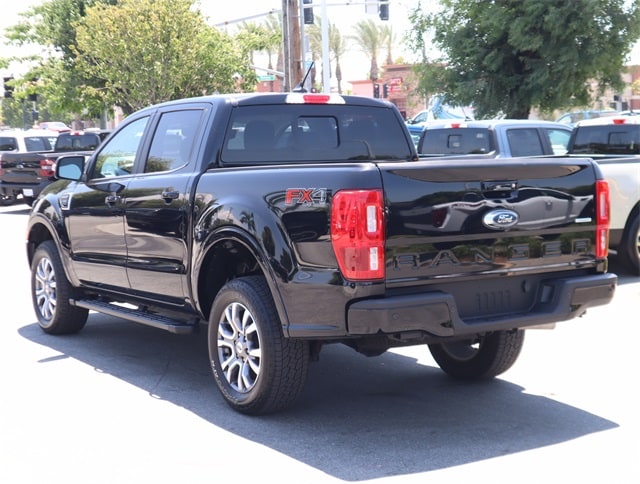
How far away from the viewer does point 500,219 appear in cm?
548

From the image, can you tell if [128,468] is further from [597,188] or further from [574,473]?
[597,188]

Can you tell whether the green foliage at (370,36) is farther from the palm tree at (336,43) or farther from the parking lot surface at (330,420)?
the parking lot surface at (330,420)

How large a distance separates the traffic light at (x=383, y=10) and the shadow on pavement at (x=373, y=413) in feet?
80.6

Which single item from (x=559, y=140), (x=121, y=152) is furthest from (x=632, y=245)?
(x=121, y=152)

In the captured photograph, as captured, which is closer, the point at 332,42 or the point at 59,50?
the point at 59,50

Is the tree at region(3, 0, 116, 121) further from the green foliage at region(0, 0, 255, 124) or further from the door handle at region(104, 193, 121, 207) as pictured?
the door handle at region(104, 193, 121, 207)

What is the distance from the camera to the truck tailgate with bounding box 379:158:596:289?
5.21m

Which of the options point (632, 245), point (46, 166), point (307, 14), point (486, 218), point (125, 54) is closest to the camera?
point (486, 218)

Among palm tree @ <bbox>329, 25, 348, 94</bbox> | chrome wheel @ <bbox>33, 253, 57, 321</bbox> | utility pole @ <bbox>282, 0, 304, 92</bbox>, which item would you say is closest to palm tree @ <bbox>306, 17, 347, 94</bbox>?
palm tree @ <bbox>329, 25, 348, 94</bbox>

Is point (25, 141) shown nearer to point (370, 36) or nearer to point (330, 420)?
point (330, 420)

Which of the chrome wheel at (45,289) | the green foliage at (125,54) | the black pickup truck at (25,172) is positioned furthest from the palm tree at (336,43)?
the chrome wheel at (45,289)

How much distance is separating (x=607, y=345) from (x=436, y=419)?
104 inches

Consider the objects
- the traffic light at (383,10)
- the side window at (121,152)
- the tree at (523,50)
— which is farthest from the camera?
the traffic light at (383,10)

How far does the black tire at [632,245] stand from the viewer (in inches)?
449
